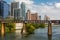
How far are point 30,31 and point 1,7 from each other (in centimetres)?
4574

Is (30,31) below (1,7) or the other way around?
below

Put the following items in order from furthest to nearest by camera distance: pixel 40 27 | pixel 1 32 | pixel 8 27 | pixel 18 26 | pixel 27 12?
pixel 40 27
pixel 27 12
pixel 18 26
pixel 8 27
pixel 1 32

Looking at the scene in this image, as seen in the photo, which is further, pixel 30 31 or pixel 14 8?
pixel 14 8

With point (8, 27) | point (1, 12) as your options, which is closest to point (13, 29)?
point (8, 27)

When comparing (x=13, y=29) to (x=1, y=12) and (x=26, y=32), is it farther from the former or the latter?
(x=1, y=12)

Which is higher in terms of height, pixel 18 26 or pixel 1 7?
pixel 1 7

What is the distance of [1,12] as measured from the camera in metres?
117

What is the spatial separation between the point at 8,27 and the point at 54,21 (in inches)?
927

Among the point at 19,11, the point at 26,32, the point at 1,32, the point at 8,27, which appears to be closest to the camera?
the point at 1,32

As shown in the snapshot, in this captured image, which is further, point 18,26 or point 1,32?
point 18,26

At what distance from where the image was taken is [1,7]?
119 metres

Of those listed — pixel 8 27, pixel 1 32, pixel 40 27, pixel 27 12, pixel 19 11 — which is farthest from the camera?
pixel 19 11

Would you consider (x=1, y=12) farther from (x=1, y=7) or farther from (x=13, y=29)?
(x=13, y=29)

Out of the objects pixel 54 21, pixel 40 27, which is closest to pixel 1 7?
pixel 40 27
